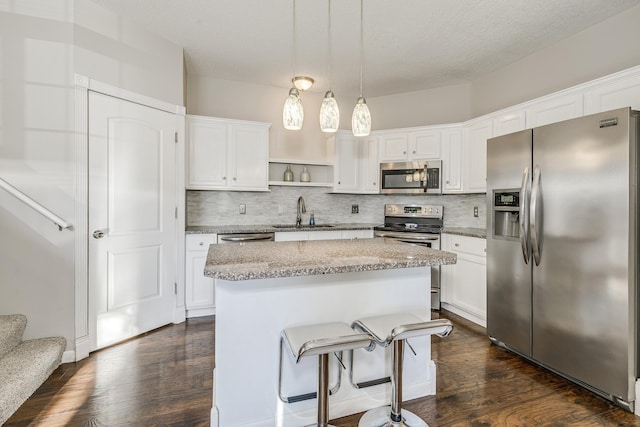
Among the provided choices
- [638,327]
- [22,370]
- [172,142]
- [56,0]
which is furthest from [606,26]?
[22,370]

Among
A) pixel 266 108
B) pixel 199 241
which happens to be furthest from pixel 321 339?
pixel 266 108

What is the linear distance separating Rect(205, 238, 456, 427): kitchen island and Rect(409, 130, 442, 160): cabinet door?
2.35 metres

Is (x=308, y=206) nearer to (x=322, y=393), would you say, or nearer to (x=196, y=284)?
(x=196, y=284)

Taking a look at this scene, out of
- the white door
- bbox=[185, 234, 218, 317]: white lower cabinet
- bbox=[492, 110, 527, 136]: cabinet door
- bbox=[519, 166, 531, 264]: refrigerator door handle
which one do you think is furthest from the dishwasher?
bbox=[492, 110, 527, 136]: cabinet door

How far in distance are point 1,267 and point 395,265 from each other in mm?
2708

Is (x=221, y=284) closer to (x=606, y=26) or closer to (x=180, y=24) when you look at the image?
(x=180, y=24)

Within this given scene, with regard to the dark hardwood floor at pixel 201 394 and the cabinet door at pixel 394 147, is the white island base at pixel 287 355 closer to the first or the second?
the dark hardwood floor at pixel 201 394

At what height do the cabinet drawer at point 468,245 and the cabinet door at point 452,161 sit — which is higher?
the cabinet door at point 452,161

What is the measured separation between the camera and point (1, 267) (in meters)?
2.29

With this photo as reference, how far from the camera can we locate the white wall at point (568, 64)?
8.50 feet

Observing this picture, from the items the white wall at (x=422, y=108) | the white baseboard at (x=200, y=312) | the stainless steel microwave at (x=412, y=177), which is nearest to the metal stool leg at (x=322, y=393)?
the white baseboard at (x=200, y=312)

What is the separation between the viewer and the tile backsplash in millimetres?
3969

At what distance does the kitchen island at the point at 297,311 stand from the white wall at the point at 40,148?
1376 mm

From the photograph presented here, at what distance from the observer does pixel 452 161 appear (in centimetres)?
389
